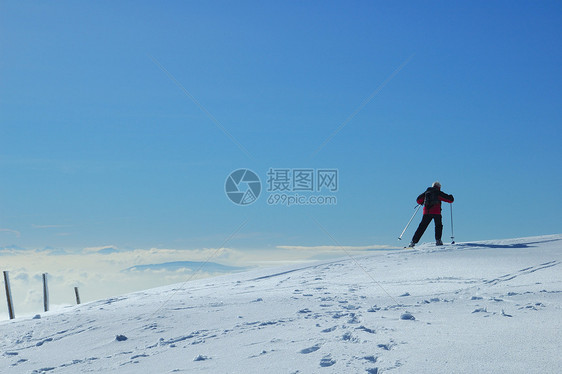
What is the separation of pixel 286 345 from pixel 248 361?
2.06 feet

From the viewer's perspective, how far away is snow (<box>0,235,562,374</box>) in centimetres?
482

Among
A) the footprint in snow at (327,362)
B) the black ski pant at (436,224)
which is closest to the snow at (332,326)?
the footprint in snow at (327,362)

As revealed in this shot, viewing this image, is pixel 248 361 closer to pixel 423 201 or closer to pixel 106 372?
pixel 106 372

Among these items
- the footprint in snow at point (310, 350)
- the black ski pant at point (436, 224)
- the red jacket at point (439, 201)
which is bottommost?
the footprint in snow at point (310, 350)

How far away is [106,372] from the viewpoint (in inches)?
221

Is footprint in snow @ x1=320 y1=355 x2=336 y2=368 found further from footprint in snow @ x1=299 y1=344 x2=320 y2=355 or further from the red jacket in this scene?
the red jacket

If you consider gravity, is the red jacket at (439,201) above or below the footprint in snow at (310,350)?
above

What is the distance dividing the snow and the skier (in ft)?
10.9

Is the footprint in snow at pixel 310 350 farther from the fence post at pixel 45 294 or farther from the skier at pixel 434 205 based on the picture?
the fence post at pixel 45 294

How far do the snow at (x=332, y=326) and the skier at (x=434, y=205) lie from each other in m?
3.31

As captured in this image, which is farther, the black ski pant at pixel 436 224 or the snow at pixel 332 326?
the black ski pant at pixel 436 224

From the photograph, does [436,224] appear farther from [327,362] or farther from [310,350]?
[327,362]

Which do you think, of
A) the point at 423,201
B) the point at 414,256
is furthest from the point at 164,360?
the point at 423,201

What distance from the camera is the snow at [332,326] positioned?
482cm
